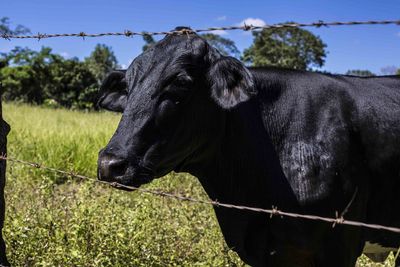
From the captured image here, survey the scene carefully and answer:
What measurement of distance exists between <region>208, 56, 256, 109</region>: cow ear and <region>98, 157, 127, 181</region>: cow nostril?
549 mm

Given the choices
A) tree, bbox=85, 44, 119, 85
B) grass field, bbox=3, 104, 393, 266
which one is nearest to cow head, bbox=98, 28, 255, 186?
grass field, bbox=3, 104, 393, 266

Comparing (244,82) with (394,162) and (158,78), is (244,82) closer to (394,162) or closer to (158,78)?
(158,78)

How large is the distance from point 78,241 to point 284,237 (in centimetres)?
154

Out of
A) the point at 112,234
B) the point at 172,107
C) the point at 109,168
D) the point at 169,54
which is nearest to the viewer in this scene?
the point at 109,168

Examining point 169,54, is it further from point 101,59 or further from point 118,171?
point 101,59

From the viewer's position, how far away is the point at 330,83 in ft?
9.46

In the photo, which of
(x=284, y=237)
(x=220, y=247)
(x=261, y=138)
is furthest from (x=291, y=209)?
(x=220, y=247)

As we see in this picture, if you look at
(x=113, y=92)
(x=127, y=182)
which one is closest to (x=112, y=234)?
(x=113, y=92)

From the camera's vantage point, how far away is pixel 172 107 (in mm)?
2516

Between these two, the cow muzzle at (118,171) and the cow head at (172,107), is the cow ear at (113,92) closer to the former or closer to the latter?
the cow head at (172,107)

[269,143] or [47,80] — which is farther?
[47,80]

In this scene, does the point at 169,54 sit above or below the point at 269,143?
above

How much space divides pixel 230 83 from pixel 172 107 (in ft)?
0.95

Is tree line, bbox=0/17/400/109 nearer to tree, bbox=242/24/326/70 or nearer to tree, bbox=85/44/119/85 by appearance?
tree, bbox=242/24/326/70
